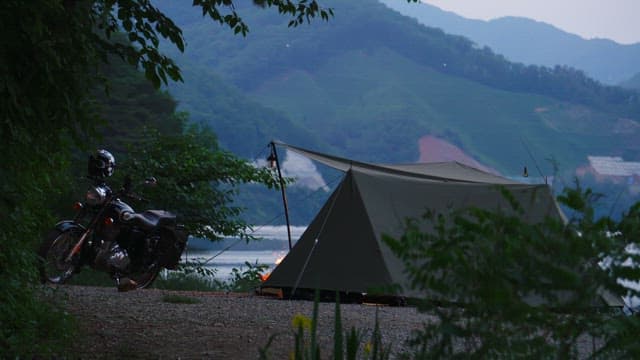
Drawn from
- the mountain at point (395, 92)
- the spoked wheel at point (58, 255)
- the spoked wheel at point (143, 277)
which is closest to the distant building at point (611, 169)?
the mountain at point (395, 92)

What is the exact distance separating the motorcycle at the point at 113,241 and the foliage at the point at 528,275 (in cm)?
637

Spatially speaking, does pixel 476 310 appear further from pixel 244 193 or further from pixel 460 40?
pixel 460 40

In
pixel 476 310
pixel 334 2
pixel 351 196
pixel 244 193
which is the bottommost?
pixel 476 310

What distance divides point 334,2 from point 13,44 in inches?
5470

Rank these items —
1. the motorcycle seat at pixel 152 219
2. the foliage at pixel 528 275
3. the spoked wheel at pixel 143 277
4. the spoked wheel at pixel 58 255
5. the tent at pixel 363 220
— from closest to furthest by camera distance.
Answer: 1. the foliage at pixel 528 275
2. the spoked wheel at pixel 58 255
3. the motorcycle seat at pixel 152 219
4. the spoked wheel at pixel 143 277
5. the tent at pixel 363 220

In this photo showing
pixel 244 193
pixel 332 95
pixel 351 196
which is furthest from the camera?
pixel 332 95

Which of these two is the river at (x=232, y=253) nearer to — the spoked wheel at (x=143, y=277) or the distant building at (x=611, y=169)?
the spoked wheel at (x=143, y=277)

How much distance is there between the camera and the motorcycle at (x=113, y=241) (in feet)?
31.3

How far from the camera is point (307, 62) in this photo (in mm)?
126250

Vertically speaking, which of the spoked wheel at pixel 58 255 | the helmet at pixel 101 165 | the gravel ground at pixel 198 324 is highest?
the helmet at pixel 101 165

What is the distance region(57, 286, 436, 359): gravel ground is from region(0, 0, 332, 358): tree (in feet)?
1.84

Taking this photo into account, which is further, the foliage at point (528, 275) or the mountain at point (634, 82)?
the mountain at point (634, 82)

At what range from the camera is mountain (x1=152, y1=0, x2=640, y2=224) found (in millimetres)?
104438

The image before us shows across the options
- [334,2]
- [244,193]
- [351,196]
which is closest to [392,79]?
[334,2]
